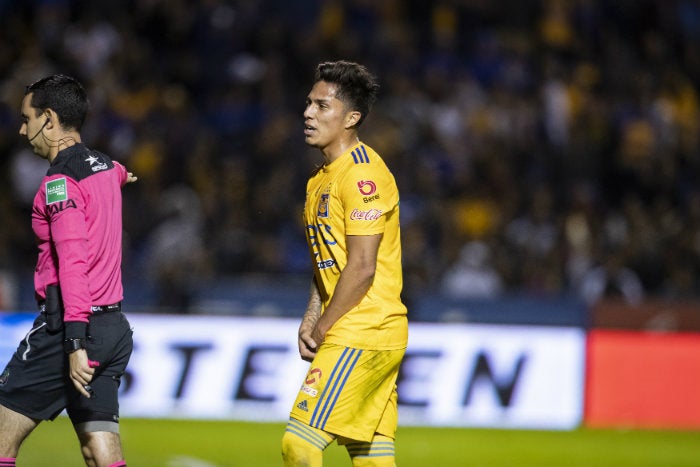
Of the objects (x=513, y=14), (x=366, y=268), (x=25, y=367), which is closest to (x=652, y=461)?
(x=366, y=268)

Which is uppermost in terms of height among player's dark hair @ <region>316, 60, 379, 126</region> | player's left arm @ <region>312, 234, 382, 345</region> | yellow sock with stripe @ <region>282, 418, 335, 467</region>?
player's dark hair @ <region>316, 60, 379, 126</region>

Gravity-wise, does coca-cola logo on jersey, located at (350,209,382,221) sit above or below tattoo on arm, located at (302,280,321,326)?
above

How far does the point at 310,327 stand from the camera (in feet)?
19.1

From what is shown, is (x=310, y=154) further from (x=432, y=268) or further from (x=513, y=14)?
(x=513, y=14)

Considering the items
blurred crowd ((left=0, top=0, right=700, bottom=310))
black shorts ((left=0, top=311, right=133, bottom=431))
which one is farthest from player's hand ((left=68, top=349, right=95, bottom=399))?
blurred crowd ((left=0, top=0, right=700, bottom=310))

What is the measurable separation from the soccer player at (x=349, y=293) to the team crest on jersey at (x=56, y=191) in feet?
4.01

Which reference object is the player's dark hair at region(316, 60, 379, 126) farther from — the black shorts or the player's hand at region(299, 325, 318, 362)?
the black shorts

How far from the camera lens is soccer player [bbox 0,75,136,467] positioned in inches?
212

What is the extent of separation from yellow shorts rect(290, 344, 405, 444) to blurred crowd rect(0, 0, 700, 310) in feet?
25.2

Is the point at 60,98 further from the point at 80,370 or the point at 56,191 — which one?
the point at 80,370

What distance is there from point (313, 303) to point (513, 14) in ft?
42.1

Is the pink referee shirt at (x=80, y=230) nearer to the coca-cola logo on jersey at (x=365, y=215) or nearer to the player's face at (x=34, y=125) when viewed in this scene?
the player's face at (x=34, y=125)

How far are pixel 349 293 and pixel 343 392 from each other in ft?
1.56

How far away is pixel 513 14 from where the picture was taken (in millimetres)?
17922
